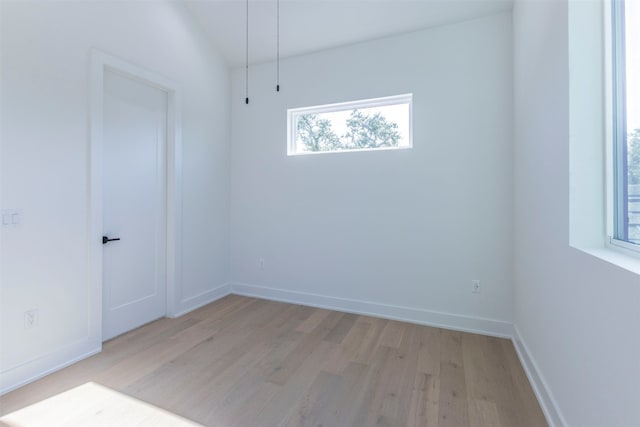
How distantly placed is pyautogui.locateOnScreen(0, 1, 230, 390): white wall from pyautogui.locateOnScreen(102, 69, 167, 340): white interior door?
9.6 inches

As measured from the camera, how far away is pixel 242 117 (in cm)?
377

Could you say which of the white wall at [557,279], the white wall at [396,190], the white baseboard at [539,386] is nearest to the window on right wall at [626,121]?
the white wall at [557,279]

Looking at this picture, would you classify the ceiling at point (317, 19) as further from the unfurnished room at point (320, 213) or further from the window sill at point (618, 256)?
the window sill at point (618, 256)

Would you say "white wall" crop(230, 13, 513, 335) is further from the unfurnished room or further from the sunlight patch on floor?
the sunlight patch on floor

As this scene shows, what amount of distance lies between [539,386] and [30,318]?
132 inches

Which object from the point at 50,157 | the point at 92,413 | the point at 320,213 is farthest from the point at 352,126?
the point at 92,413

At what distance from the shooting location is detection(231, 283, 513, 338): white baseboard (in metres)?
2.67

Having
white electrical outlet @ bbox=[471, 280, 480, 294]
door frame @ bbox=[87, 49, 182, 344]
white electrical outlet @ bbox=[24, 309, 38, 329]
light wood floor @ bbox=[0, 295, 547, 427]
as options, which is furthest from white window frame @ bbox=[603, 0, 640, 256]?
white electrical outlet @ bbox=[24, 309, 38, 329]

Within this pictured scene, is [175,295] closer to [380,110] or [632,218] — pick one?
[380,110]

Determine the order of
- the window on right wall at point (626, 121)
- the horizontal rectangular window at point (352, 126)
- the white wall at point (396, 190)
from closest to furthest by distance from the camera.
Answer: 1. the window on right wall at point (626, 121)
2. the white wall at point (396, 190)
3. the horizontal rectangular window at point (352, 126)

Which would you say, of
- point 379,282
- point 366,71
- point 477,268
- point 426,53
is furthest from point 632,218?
point 366,71

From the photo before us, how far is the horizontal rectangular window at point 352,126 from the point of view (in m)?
3.05

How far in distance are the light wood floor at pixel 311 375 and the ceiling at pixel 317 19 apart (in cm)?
299

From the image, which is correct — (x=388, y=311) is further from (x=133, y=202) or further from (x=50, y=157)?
(x=50, y=157)
